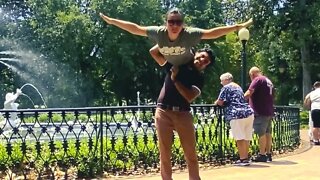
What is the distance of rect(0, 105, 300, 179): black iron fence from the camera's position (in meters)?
8.27

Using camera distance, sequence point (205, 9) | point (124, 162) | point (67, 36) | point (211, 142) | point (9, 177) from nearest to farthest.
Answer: point (9, 177) < point (124, 162) < point (211, 142) < point (67, 36) < point (205, 9)

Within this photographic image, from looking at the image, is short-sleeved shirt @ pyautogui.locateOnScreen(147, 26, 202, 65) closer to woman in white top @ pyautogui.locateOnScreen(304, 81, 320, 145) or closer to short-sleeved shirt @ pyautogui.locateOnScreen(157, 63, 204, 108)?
short-sleeved shirt @ pyautogui.locateOnScreen(157, 63, 204, 108)

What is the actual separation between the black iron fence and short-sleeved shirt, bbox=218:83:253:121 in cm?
53

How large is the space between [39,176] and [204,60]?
3.94 m

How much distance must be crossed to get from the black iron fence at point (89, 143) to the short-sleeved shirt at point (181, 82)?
2985 mm

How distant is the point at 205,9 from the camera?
1907 inches

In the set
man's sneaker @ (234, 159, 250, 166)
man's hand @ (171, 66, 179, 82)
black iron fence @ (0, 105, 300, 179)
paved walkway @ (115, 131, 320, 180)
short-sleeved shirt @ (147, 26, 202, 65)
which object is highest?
short-sleeved shirt @ (147, 26, 202, 65)

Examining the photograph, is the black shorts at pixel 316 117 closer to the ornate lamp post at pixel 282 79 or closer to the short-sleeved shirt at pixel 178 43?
the short-sleeved shirt at pixel 178 43

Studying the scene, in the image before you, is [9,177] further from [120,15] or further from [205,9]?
[205,9]

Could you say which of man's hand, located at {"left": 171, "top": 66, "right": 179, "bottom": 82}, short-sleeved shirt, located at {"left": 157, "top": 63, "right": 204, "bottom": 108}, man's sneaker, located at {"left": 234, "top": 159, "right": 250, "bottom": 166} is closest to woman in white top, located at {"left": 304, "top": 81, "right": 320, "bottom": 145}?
man's sneaker, located at {"left": 234, "top": 159, "right": 250, "bottom": 166}

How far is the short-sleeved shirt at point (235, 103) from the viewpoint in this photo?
970 centimetres

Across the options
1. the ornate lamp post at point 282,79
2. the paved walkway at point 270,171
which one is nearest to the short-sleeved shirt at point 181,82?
the paved walkway at point 270,171

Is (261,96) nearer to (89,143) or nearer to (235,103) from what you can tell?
(235,103)

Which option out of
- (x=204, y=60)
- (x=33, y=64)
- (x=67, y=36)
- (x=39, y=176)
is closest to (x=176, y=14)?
(x=204, y=60)
